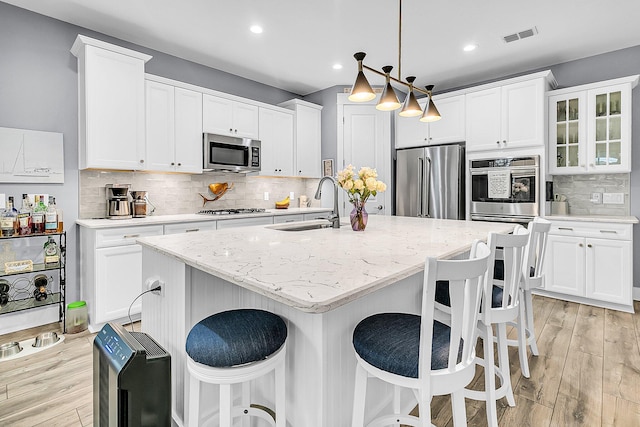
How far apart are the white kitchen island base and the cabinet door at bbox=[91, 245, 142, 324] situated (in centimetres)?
122

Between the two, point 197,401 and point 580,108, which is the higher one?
point 580,108

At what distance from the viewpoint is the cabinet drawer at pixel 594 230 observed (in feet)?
10.8

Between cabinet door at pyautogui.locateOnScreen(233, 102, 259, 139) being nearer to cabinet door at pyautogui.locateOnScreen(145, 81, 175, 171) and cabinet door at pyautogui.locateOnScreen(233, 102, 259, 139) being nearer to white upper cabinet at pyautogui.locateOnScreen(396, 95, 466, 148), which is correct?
cabinet door at pyautogui.locateOnScreen(145, 81, 175, 171)

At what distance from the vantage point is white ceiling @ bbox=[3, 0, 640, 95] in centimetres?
289

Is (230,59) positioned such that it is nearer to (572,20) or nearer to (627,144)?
(572,20)

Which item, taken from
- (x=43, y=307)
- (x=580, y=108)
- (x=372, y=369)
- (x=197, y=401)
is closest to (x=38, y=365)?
(x=43, y=307)

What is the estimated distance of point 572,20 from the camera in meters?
3.10

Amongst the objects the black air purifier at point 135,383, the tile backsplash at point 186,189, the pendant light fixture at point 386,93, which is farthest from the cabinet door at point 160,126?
the black air purifier at point 135,383

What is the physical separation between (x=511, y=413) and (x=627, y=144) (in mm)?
3239

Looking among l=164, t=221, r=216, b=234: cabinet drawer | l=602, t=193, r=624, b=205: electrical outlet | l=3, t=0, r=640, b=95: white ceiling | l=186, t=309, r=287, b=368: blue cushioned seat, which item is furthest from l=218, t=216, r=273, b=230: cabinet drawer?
l=602, t=193, r=624, b=205: electrical outlet

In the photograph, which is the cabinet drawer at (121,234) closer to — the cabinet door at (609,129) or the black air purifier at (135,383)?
the black air purifier at (135,383)

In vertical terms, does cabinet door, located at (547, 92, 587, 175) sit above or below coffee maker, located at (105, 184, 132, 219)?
above

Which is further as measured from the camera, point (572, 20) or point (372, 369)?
point (572, 20)

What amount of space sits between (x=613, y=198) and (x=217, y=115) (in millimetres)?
4564
